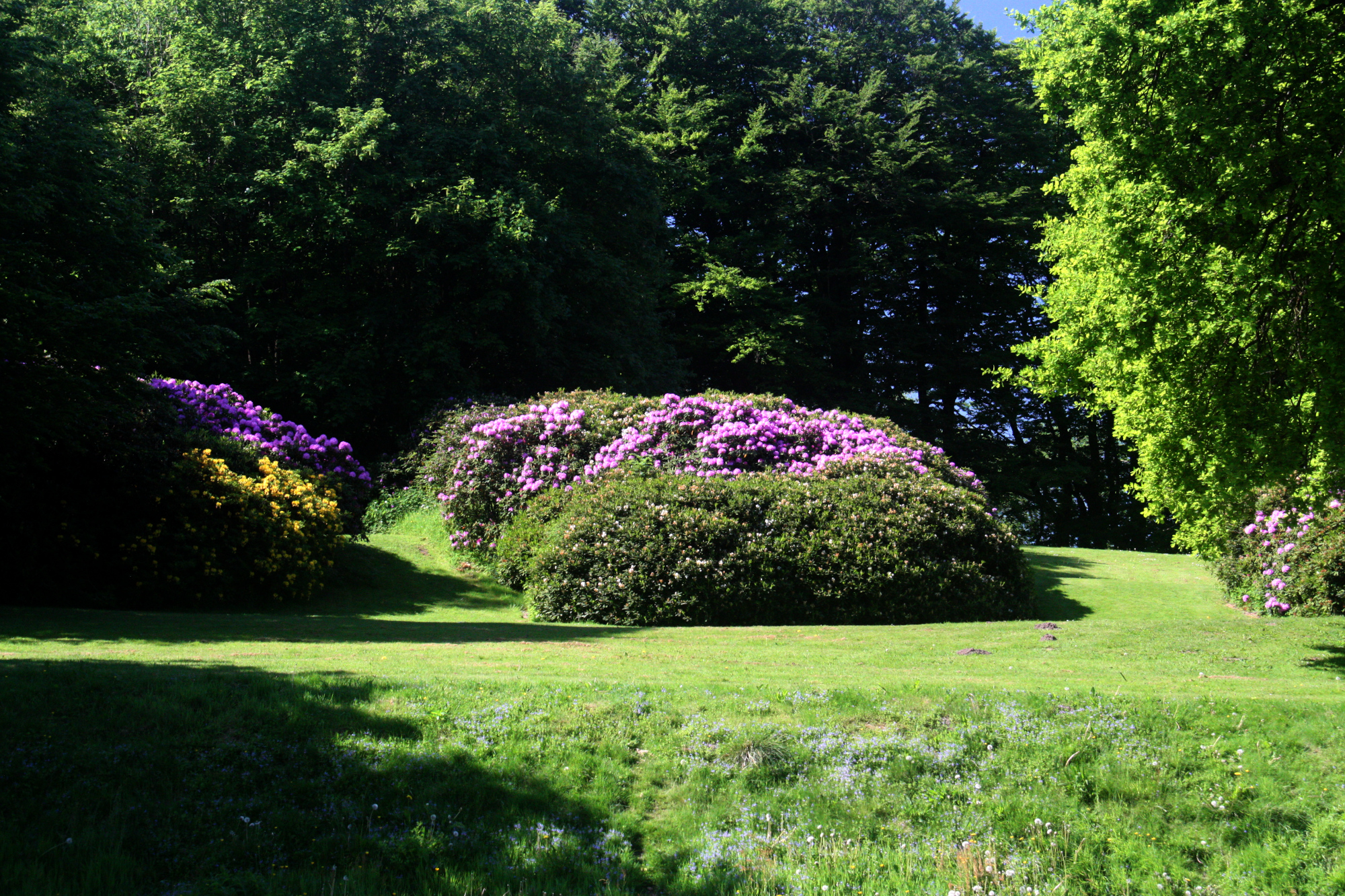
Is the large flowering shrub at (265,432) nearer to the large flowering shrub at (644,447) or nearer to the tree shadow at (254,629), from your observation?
the large flowering shrub at (644,447)

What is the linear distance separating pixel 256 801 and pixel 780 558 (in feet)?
27.3

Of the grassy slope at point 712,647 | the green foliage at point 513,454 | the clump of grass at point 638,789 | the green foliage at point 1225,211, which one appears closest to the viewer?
the clump of grass at point 638,789

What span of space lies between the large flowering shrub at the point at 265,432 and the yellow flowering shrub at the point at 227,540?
4.85 feet

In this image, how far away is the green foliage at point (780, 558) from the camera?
41.1 ft

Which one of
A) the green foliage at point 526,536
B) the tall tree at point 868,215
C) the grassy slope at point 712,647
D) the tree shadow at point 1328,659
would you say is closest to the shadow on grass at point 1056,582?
the grassy slope at point 712,647

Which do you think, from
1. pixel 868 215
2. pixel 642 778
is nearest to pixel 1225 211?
pixel 642 778

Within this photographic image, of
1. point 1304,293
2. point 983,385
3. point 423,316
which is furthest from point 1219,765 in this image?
point 983,385

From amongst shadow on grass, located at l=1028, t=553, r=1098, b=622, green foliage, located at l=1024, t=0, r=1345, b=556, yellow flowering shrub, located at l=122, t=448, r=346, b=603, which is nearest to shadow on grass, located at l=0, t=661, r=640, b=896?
yellow flowering shrub, located at l=122, t=448, r=346, b=603

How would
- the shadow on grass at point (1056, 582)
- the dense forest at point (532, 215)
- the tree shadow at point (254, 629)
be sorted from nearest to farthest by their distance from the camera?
the tree shadow at point (254, 629)
the dense forest at point (532, 215)
the shadow on grass at point (1056, 582)

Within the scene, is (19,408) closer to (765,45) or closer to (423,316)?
(423,316)

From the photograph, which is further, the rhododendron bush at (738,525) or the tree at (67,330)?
the rhododendron bush at (738,525)

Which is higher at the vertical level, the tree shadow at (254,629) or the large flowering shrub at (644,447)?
the large flowering shrub at (644,447)

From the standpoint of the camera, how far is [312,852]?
4.96 meters

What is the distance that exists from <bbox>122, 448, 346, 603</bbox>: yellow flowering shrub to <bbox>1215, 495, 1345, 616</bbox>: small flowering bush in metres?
14.1
